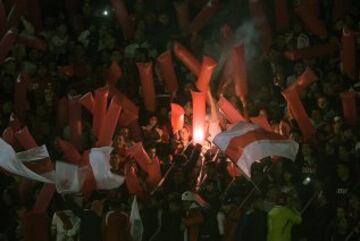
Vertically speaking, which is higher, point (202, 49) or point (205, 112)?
point (202, 49)

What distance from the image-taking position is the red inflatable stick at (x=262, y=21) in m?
11.4

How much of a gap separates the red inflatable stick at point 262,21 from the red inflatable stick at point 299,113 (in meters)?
1.52

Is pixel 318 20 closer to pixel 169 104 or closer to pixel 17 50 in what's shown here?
pixel 169 104

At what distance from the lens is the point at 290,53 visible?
11.0 metres

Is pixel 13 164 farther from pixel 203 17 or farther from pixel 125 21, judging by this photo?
pixel 203 17

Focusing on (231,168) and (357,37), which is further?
(357,37)

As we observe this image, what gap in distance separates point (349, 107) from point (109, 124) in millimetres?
2960

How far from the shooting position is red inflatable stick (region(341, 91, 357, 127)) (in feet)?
32.7

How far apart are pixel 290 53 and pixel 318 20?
77cm

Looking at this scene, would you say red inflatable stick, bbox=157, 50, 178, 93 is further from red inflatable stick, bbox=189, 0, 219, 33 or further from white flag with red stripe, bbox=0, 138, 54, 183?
white flag with red stripe, bbox=0, 138, 54, 183

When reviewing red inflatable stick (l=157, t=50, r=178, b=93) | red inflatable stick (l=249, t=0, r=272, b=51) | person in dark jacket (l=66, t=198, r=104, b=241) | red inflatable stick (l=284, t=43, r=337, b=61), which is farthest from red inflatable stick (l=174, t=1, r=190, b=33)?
person in dark jacket (l=66, t=198, r=104, b=241)

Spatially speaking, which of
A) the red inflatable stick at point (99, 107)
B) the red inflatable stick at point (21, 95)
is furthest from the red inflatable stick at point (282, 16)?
the red inflatable stick at point (21, 95)

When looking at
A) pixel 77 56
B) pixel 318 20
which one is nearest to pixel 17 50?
pixel 77 56

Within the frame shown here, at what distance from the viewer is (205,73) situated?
10680mm
